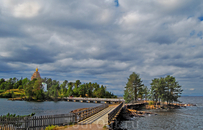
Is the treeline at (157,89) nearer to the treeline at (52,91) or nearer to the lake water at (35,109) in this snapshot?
the lake water at (35,109)

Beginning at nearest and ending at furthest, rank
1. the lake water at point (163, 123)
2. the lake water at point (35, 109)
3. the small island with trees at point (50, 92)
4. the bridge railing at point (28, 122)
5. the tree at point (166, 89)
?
the bridge railing at point (28, 122), the lake water at point (163, 123), the lake water at point (35, 109), the tree at point (166, 89), the small island with trees at point (50, 92)

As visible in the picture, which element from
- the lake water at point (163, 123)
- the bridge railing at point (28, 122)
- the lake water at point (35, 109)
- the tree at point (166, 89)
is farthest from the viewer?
the tree at point (166, 89)

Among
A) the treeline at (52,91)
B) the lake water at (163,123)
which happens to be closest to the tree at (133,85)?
the lake water at (163,123)

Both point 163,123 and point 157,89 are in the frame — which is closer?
point 163,123

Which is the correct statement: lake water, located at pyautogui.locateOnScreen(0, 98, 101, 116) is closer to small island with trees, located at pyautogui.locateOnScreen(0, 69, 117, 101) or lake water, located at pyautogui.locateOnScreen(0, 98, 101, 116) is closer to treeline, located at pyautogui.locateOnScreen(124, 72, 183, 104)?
treeline, located at pyautogui.locateOnScreen(124, 72, 183, 104)

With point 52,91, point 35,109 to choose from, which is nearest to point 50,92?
point 52,91

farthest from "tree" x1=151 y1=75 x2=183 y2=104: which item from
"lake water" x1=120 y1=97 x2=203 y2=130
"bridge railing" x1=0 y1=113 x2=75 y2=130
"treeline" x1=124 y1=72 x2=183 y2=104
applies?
"bridge railing" x1=0 y1=113 x2=75 y2=130

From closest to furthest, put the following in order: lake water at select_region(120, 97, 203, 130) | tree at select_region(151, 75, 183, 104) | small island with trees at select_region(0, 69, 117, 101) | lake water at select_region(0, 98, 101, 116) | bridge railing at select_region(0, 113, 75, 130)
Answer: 1. bridge railing at select_region(0, 113, 75, 130)
2. lake water at select_region(120, 97, 203, 130)
3. lake water at select_region(0, 98, 101, 116)
4. tree at select_region(151, 75, 183, 104)
5. small island with trees at select_region(0, 69, 117, 101)

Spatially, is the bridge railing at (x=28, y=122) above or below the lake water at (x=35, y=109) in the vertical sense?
above

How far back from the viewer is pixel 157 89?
75250 mm

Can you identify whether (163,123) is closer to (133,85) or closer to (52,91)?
(133,85)

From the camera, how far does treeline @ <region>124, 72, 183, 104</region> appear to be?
75375 mm

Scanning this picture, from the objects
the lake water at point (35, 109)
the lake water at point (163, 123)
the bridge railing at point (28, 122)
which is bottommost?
the lake water at point (35, 109)

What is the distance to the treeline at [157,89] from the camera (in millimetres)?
75375
